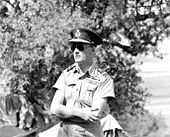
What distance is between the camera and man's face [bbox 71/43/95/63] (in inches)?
197

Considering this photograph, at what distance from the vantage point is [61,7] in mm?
18234

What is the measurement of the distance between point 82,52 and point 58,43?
40.9 ft

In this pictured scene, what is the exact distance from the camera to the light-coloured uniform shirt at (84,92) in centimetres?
Result: 488

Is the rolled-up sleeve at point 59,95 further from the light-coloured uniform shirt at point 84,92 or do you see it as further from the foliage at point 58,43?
the foliage at point 58,43

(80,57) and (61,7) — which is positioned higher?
(61,7)

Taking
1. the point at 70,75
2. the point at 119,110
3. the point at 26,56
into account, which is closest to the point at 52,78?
the point at 26,56

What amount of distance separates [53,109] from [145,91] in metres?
16.9

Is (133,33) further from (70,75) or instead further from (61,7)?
(70,75)

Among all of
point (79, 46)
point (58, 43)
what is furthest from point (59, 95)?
point (58, 43)

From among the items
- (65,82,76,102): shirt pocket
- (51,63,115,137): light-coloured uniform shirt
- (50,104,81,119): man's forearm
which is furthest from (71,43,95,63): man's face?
(50,104,81,119): man's forearm

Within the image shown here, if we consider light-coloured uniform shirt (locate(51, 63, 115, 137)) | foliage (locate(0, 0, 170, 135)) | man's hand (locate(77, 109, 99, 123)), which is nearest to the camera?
man's hand (locate(77, 109, 99, 123))

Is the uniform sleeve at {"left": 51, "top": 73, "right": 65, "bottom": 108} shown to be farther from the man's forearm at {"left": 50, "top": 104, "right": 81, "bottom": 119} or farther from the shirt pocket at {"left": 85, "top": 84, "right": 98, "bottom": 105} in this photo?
the shirt pocket at {"left": 85, "top": 84, "right": 98, "bottom": 105}

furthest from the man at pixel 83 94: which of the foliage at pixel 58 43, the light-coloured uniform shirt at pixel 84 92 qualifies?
the foliage at pixel 58 43

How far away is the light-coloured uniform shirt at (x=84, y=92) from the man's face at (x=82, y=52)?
110 millimetres
